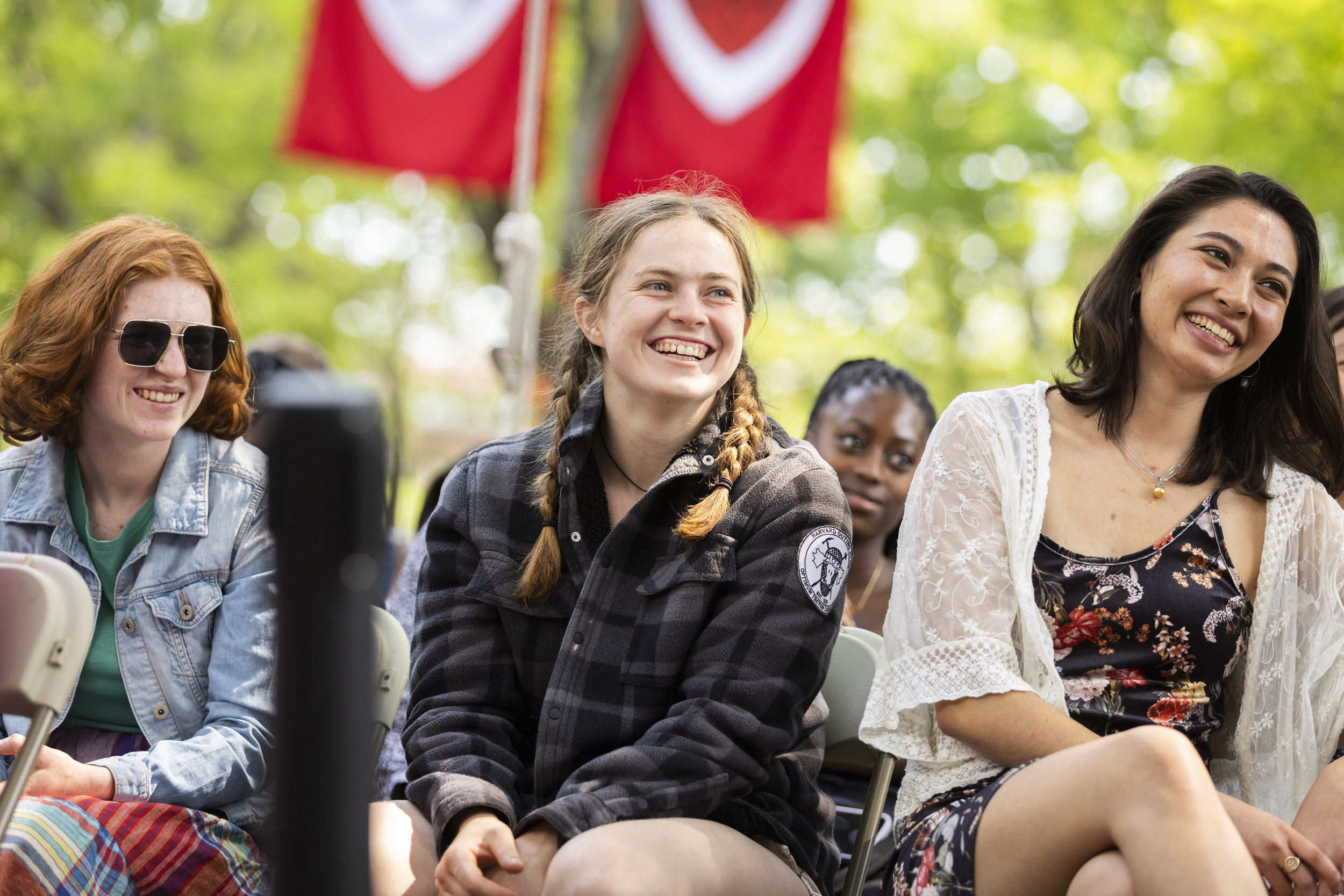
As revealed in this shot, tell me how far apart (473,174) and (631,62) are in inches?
61.2

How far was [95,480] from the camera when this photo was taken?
2.59 metres

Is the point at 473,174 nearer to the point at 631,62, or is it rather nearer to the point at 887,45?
the point at 631,62

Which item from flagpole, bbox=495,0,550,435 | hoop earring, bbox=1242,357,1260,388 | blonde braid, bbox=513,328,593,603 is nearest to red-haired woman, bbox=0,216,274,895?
blonde braid, bbox=513,328,593,603

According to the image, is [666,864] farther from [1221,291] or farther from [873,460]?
[873,460]

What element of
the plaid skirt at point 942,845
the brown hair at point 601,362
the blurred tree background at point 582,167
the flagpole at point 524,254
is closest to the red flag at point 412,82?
the flagpole at point 524,254

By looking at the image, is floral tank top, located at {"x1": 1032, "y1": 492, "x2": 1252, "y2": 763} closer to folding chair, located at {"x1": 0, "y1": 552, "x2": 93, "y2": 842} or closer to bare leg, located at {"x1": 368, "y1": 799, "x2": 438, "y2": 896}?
bare leg, located at {"x1": 368, "y1": 799, "x2": 438, "y2": 896}

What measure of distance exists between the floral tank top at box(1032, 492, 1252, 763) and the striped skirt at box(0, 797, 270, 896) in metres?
1.63

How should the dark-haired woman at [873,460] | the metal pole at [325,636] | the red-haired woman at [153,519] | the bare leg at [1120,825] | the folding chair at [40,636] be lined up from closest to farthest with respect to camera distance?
the metal pole at [325,636] → the bare leg at [1120,825] → the folding chair at [40,636] → the red-haired woman at [153,519] → the dark-haired woman at [873,460]

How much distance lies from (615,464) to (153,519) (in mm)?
981

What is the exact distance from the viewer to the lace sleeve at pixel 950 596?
2.27 metres

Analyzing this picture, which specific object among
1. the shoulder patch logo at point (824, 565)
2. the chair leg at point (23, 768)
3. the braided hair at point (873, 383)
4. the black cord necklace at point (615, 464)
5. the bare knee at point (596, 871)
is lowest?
the bare knee at point (596, 871)

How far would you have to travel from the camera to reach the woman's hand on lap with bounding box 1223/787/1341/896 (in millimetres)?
2027

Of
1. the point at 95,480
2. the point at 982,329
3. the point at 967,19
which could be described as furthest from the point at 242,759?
the point at 982,329

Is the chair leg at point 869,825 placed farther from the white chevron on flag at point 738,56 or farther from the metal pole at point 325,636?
the white chevron on flag at point 738,56
